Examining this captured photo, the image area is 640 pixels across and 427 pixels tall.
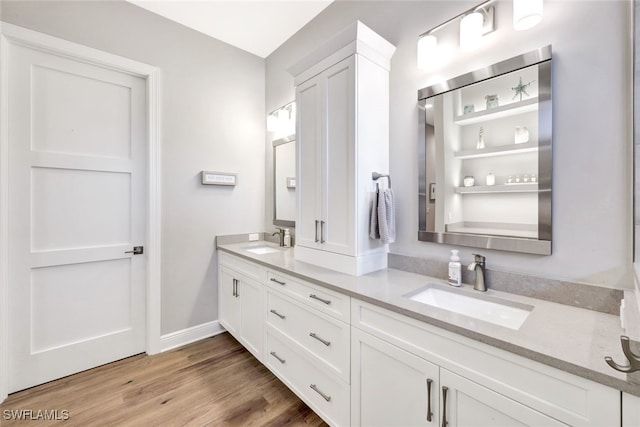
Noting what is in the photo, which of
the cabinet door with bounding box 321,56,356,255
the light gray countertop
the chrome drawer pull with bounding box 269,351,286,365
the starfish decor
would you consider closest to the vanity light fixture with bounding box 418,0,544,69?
the starfish decor

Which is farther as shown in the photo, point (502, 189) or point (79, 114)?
point (79, 114)

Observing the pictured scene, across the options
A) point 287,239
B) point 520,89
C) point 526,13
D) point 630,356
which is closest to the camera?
point 630,356

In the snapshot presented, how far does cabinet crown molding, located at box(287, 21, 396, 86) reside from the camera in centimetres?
156

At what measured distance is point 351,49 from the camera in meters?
1.58

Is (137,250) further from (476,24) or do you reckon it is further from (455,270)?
(476,24)

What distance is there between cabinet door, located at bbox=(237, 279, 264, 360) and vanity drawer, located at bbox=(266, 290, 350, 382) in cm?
15

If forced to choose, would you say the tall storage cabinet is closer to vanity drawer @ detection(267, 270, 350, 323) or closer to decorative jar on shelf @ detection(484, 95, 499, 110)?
vanity drawer @ detection(267, 270, 350, 323)

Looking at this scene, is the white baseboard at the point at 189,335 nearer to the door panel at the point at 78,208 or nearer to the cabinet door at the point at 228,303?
the cabinet door at the point at 228,303

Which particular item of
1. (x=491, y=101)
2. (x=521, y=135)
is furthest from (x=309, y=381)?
(x=491, y=101)

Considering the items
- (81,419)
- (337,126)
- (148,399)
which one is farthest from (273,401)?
(337,126)

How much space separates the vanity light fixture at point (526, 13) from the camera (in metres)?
1.15

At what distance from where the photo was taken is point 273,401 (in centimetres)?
173

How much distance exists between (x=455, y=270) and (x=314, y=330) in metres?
0.83

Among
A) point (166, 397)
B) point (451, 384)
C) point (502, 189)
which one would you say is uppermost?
point (502, 189)
